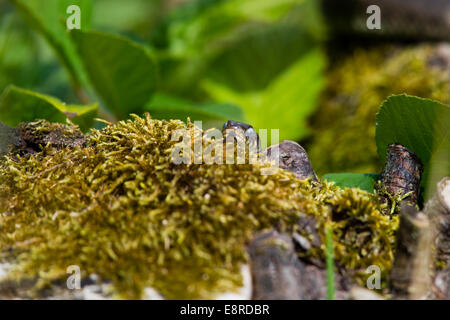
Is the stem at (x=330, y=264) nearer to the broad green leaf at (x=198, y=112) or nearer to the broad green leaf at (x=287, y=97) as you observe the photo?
the broad green leaf at (x=198, y=112)

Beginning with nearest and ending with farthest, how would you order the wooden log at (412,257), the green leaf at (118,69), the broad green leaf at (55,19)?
the wooden log at (412,257), the green leaf at (118,69), the broad green leaf at (55,19)

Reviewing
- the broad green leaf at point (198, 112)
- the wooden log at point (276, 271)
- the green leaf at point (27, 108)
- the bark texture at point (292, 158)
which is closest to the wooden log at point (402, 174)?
the bark texture at point (292, 158)

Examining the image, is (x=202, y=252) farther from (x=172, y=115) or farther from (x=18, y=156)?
(x=172, y=115)

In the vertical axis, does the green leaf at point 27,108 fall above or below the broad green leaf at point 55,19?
below

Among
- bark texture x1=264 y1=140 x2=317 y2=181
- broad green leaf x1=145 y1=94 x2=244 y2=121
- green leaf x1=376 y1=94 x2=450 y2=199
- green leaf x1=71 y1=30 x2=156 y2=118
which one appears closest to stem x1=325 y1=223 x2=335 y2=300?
bark texture x1=264 y1=140 x2=317 y2=181

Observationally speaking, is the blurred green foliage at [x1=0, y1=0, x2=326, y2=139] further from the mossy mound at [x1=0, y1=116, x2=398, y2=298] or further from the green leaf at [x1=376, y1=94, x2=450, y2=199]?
the green leaf at [x1=376, y1=94, x2=450, y2=199]
